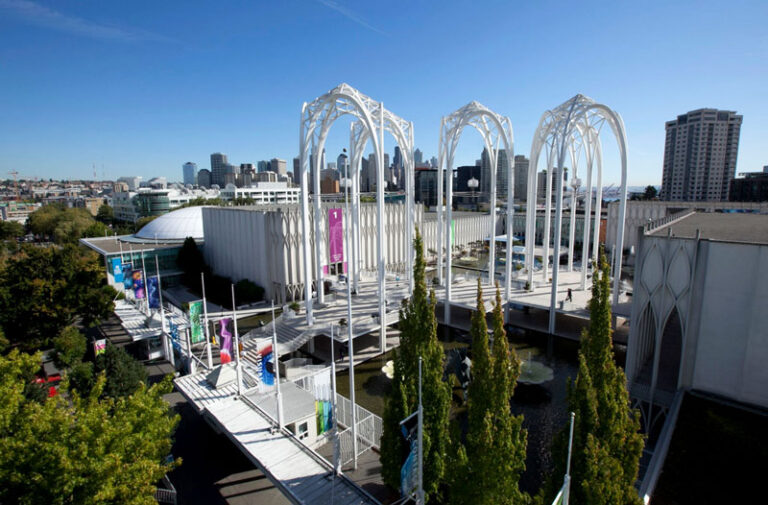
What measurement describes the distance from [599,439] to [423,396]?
4172mm

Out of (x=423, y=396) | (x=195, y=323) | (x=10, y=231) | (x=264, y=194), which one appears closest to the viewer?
(x=423, y=396)

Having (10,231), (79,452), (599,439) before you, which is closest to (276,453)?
(79,452)

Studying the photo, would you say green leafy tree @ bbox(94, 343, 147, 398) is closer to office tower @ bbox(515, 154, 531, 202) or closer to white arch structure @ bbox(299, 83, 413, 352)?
white arch structure @ bbox(299, 83, 413, 352)

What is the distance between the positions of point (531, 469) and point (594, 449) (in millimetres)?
8502

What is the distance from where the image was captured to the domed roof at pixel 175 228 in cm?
5156

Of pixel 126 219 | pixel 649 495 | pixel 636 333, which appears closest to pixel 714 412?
pixel 636 333

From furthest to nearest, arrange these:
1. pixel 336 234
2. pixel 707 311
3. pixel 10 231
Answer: pixel 10 231 < pixel 336 234 < pixel 707 311

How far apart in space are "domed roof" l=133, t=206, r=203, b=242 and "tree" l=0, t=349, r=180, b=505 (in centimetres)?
4353

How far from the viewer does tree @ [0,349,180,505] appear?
29.1 ft

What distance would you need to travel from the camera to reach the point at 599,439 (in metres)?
8.71

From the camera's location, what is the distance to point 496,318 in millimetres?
11484

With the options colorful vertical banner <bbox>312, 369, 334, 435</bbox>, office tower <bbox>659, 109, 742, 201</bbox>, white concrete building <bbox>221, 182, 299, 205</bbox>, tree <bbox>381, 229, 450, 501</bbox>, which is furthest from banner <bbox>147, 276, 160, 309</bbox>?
office tower <bbox>659, 109, 742, 201</bbox>

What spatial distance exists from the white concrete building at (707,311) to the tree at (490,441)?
1126 centimetres

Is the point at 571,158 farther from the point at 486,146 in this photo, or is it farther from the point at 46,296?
the point at 46,296
